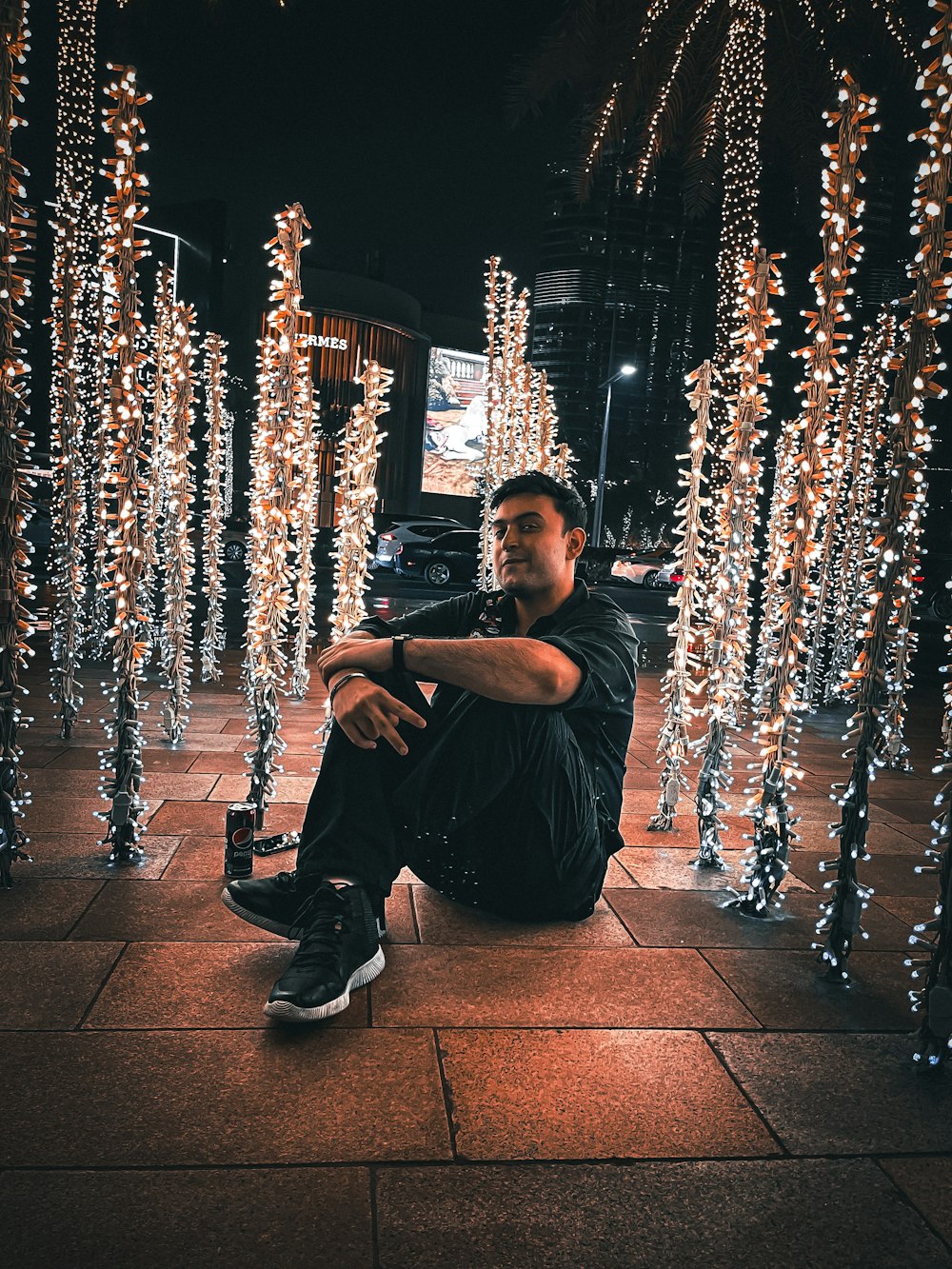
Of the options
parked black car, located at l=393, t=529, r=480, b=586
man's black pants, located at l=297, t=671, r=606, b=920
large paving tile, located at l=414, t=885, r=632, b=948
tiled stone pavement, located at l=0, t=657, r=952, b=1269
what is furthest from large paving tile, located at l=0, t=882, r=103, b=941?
parked black car, located at l=393, t=529, r=480, b=586

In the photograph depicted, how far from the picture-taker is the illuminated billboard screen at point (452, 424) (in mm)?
37469

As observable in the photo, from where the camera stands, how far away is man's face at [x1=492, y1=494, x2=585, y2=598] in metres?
2.98

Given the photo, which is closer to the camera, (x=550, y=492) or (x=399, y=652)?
(x=399, y=652)

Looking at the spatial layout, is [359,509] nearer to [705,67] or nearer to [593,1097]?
[593,1097]

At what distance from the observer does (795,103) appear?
865cm

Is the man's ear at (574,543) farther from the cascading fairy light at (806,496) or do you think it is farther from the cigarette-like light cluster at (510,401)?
the cigarette-like light cluster at (510,401)

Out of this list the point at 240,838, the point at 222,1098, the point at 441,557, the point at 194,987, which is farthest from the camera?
the point at 441,557

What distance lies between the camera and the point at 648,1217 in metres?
1.73

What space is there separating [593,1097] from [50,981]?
162 centimetres

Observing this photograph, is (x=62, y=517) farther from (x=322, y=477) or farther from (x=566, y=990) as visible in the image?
(x=322, y=477)

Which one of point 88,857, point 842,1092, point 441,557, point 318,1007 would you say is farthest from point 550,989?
point 441,557

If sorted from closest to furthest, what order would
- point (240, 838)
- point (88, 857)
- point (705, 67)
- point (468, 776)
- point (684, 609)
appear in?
point (468, 776), point (240, 838), point (88, 857), point (684, 609), point (705, 67)

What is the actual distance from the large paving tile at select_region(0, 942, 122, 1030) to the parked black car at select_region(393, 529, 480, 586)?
18484 mm

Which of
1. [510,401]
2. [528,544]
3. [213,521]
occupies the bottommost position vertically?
[213,521]
